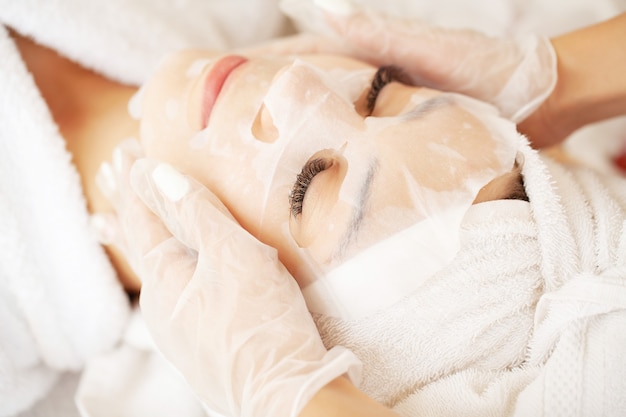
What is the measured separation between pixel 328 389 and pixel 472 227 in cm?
33

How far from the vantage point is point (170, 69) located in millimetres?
969

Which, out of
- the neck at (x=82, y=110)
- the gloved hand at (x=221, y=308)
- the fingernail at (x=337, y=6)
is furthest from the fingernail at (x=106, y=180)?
the fingernail at (x=337, y=6)

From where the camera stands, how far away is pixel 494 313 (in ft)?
2.61

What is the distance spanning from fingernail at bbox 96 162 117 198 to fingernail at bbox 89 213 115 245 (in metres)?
0.05

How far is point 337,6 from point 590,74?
555 mm

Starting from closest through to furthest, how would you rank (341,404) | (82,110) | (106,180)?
(341,404)
(106,180)
(82,110)

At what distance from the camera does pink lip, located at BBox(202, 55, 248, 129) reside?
34.2 inches

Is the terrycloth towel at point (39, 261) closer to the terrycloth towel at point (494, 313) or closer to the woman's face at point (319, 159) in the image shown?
the woman's face at point (319, 159)

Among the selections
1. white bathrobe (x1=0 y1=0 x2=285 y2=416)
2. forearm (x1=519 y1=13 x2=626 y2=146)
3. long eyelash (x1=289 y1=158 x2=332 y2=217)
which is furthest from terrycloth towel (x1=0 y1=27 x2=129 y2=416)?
forearm (x1=519 y1=13 x2=626 y2=146)

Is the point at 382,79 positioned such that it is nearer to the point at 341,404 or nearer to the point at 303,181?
the point at 303,181

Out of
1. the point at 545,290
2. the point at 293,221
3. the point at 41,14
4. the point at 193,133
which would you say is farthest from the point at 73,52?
the point at 545,290

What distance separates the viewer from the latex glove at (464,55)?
106 cm

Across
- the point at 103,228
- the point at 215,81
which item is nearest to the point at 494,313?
the point at 215,81

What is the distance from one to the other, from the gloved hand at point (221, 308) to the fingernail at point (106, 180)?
0.17 meters
